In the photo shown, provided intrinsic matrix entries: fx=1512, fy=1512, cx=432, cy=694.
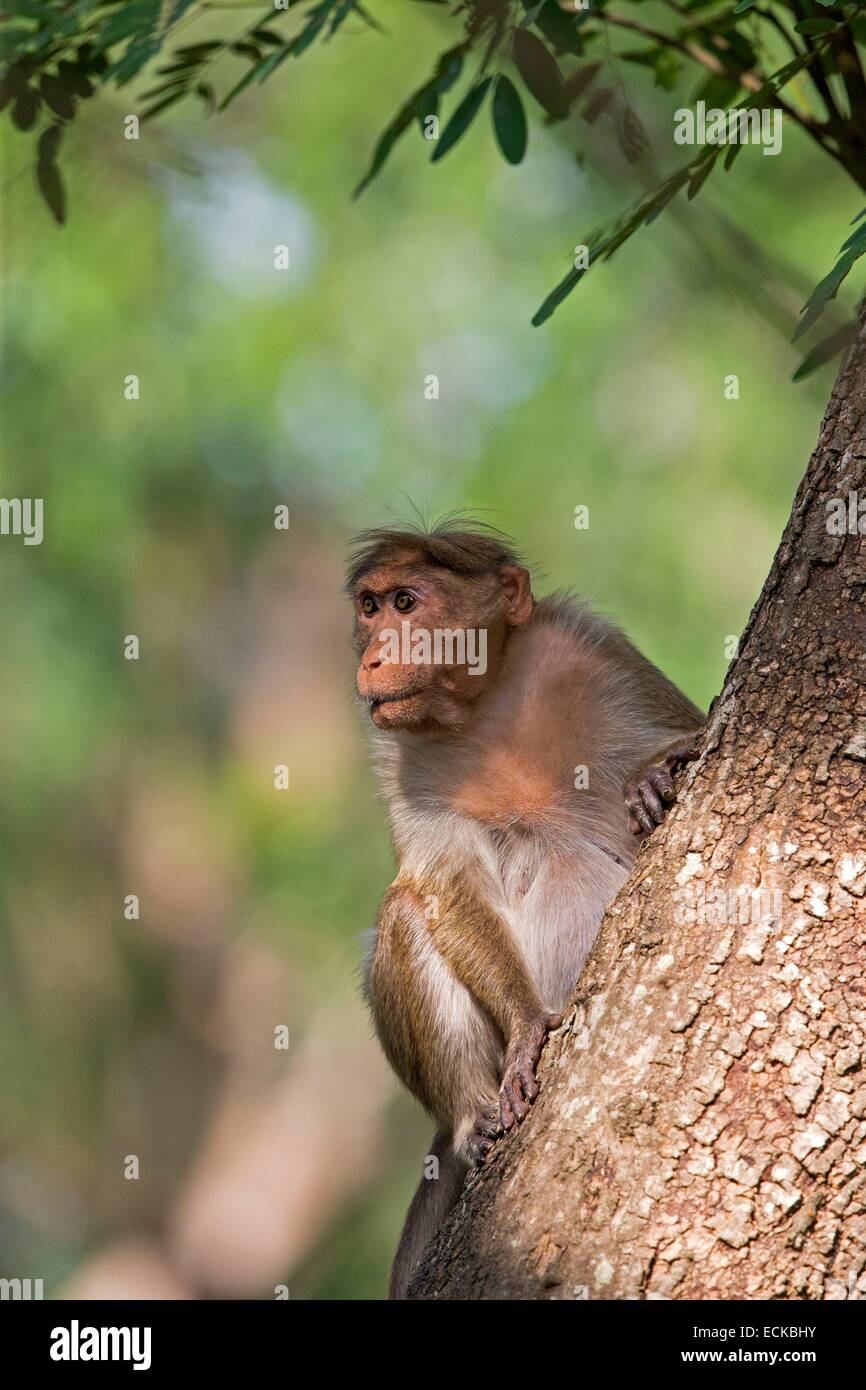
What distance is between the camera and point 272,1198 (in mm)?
16078

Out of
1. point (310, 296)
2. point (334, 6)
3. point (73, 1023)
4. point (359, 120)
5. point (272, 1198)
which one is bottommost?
point (272, 1198)

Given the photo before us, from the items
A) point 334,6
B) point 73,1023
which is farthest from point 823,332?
point 73,1023

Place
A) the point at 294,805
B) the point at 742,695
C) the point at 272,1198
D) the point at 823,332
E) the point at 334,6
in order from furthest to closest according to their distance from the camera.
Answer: the point at 294,805 → the point at 272,1198 → the point at 823,332 → the point at 334,6 → the point at 742,695

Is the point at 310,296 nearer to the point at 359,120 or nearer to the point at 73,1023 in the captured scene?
the point at 359,120

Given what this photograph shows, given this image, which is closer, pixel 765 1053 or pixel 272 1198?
pixel 765 1053

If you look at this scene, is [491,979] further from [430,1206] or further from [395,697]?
[395,697]

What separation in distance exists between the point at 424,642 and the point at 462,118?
80.2 inches

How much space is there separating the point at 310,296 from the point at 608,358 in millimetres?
3507

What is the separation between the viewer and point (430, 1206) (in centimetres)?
602

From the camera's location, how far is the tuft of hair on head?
6500 millimetres

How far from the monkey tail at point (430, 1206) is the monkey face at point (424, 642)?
1.71 m
